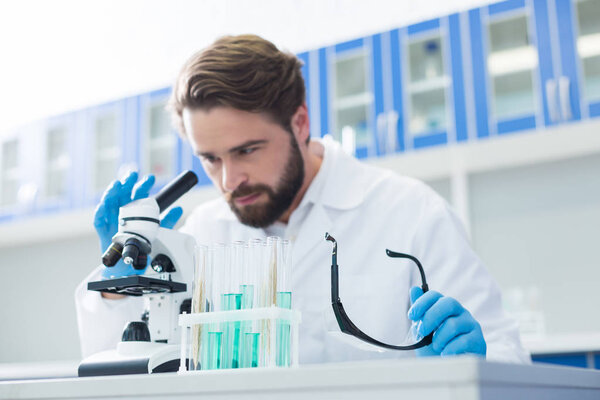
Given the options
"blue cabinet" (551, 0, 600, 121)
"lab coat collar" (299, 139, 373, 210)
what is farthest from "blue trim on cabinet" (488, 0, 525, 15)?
"lab coat collar" (299, 139, 373, 210)

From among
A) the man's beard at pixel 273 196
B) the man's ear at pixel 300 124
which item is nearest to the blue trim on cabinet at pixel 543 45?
the man's ear at pixel 300 124

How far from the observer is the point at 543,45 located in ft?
9.04

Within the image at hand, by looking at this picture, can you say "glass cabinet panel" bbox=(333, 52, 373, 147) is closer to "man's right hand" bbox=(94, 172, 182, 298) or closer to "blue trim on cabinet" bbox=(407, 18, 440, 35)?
"blue trim on cabinet" bbox=(407, 18, 440, 35)

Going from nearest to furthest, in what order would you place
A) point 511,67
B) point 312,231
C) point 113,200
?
point 113,200, point 312,231, point 511,67

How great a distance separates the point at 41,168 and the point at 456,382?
13.0 feet

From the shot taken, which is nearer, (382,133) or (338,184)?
(338,184)

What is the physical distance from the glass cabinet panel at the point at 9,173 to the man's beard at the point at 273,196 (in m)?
3.03

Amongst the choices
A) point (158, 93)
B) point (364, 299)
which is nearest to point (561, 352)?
point (364, 299)

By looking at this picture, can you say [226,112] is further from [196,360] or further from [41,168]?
[41,168]

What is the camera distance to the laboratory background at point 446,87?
8.76 feet

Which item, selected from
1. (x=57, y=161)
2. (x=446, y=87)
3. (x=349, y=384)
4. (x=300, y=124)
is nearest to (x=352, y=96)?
(x=446, y=87)

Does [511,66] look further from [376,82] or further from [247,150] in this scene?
[247,150]

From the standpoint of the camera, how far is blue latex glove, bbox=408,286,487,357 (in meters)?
0.95

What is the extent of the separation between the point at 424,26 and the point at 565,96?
2.48 feet
